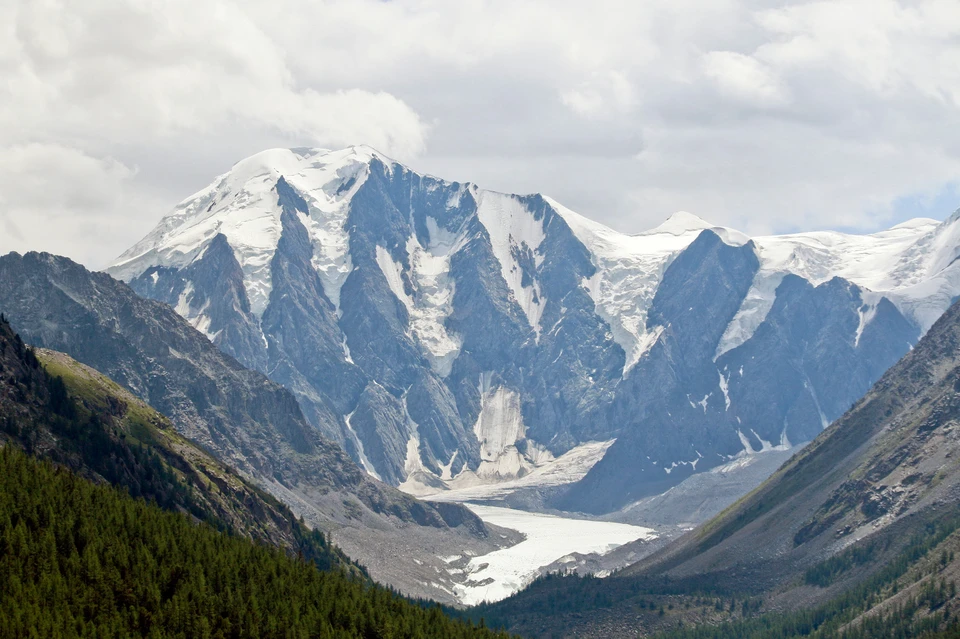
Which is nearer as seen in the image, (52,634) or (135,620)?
(52,634)

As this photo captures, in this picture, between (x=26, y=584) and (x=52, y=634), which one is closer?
(x=52, y=634)
